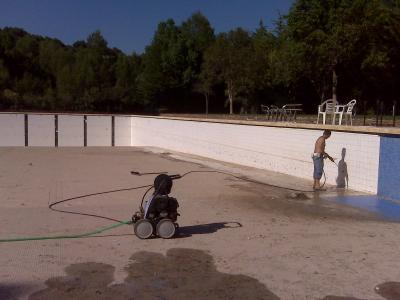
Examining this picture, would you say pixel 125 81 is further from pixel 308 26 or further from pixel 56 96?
pixel 308 26

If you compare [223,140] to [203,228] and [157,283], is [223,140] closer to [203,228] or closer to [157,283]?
[203,228]

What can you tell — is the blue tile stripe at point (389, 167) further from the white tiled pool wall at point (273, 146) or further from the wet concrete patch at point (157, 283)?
the wet concrete patch at point (157, 283)

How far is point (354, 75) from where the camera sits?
108 ft

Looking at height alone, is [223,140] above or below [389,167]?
below

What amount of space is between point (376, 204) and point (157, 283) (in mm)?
6467

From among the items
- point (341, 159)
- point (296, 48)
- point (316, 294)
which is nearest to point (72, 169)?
point (341, 159)

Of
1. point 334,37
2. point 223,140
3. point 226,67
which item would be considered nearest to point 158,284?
point 223,140

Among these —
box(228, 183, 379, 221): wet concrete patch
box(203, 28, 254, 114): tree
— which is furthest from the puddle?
box(203, 28, 254, 114): tree

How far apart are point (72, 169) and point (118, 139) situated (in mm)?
20921

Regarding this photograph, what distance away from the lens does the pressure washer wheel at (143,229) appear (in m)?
7.28

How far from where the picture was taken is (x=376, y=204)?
10.5 meters

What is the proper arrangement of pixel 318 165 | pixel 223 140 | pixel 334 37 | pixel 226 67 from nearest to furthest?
pixel 318 165 → pixel 223 140 → pixel 334 37 → pixel 226 67

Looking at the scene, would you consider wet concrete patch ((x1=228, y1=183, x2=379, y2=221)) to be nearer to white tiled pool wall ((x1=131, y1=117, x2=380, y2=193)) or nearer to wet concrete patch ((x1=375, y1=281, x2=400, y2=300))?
white tiled pool wall ((x1=131, y1=117, x2=380, y2=193))

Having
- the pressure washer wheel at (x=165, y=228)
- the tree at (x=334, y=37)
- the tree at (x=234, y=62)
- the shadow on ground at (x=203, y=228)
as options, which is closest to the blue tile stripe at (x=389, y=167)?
the shadow on ground at (x=203, y=228)
